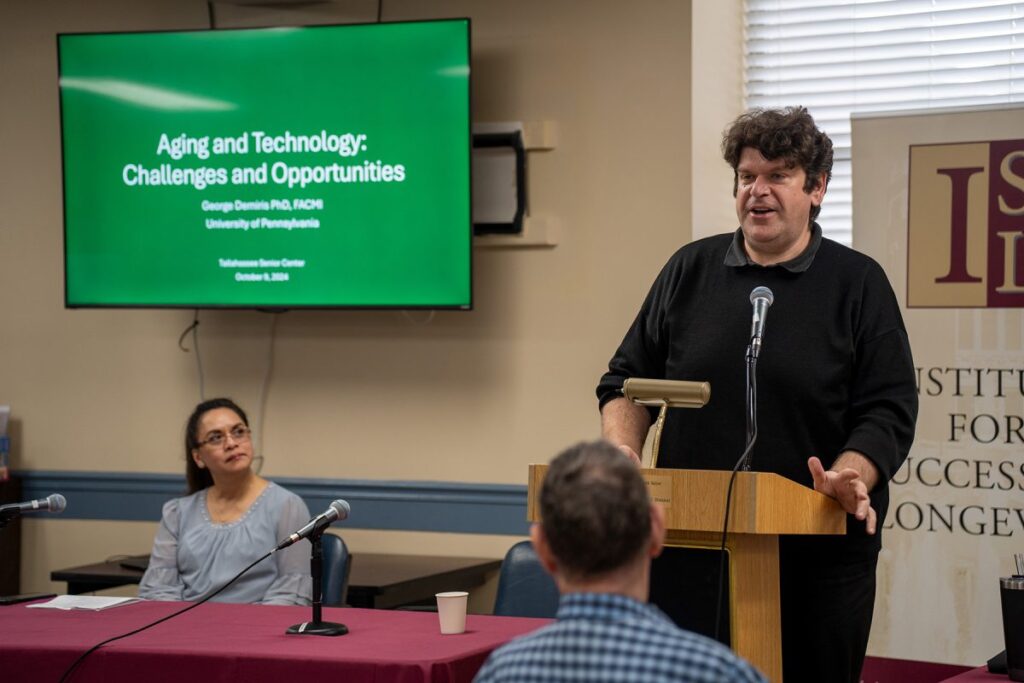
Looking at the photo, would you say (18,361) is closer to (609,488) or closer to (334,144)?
(334,144)

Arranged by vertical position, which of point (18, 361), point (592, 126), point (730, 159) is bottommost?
point (18, 361)

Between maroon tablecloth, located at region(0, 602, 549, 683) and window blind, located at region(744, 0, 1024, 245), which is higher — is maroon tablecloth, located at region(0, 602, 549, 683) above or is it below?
below

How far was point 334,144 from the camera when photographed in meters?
4.70

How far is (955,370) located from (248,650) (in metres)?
2.21

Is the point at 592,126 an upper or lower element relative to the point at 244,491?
upper

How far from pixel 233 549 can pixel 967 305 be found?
2260 millimetres

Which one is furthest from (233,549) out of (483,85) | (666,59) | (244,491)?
(666,59)

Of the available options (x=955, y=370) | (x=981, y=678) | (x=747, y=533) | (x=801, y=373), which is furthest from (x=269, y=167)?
(x=981, y=678)

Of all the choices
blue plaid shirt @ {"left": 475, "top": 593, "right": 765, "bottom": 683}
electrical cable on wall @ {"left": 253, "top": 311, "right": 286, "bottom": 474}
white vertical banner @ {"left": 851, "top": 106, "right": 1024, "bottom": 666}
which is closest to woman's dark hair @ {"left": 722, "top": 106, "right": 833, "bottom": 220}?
white vertical banner @ {"left": 851, "top": 106, "right": 1024, "bottom": 666}

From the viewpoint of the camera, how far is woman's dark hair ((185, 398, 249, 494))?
4.07 m

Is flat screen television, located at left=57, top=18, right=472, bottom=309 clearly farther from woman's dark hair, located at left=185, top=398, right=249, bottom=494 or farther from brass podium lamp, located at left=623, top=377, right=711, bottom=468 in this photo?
brass podium lamp, located at left=623, top=377, right=711, bottom=468

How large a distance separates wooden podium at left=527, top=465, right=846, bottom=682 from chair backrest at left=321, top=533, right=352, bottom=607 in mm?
1719

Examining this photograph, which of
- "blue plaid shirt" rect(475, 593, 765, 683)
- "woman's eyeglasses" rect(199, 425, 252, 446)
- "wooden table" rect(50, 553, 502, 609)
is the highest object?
"blue plaid shirt" rect(475, 593, 765, 683)

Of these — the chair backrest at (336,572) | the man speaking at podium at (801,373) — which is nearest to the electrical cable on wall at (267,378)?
the chair backrest at (336,572)
